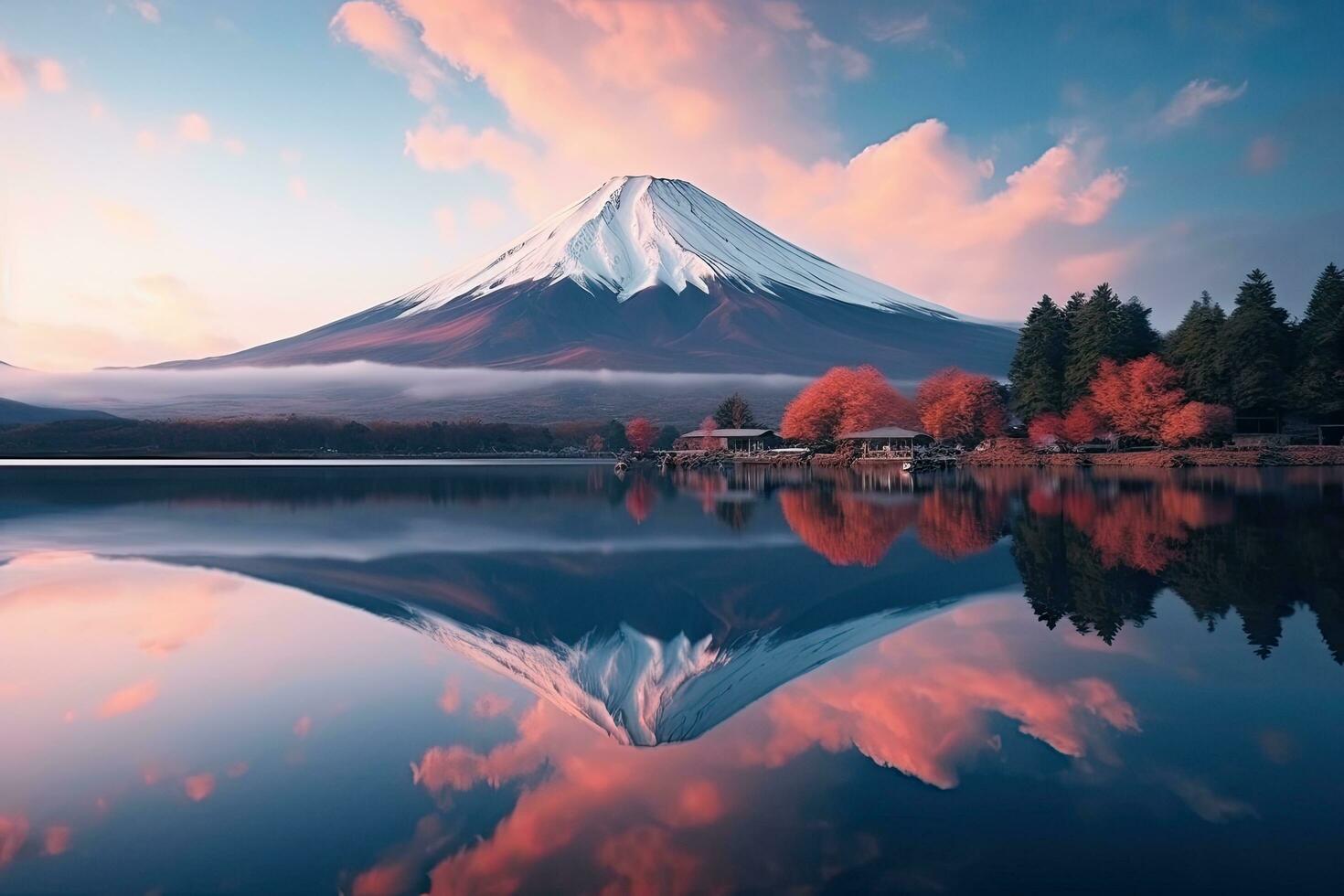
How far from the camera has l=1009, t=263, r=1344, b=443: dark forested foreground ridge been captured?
167 ft

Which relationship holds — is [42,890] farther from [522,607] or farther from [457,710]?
[522,607]

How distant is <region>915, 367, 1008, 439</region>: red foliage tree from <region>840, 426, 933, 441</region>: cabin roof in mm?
1600

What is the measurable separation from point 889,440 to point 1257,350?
86.2 feet

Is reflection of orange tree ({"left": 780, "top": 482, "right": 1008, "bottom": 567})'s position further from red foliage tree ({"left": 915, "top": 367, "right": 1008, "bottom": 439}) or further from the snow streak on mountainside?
red foliage tree ({"left": 915, "top": 367, "right": 1008, "bottom": 439})

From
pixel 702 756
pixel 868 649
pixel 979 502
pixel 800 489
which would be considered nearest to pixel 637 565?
pixel 868 649

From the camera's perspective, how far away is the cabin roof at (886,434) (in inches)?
2501

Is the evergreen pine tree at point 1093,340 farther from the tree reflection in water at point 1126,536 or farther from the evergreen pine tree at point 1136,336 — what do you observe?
the tree reflection in water at point 1126,536

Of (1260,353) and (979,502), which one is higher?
(1260,353)

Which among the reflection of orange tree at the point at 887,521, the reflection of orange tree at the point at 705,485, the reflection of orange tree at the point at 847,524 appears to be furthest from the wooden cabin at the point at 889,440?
the reflection of orange tree at the point at 847,524

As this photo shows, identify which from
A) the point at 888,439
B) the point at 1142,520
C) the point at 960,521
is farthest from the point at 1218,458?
the point at 960,521

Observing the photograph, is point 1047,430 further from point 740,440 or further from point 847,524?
point 847,524

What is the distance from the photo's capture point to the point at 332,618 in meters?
12.2

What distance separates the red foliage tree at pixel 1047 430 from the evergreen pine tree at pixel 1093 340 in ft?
5.05

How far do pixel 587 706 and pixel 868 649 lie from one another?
11.7 ft
